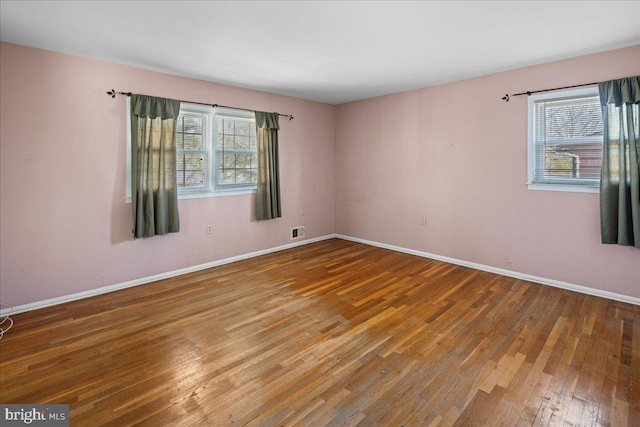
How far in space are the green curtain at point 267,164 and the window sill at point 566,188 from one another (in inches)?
137

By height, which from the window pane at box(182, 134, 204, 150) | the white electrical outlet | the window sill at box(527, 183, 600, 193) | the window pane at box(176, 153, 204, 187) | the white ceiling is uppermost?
the white ceiling

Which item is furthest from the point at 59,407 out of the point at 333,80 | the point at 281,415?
the point at 333,80

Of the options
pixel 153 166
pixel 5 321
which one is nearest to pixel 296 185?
pixel 153 166

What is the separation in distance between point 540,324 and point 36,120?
5077 mm

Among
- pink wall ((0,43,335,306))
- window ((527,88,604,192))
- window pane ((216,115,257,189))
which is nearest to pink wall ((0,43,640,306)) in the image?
pink wall ((0,43,335,306))

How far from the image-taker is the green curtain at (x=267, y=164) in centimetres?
504

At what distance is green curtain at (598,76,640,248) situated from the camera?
313 centimetres

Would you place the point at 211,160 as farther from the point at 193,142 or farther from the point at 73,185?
the point at 73,185

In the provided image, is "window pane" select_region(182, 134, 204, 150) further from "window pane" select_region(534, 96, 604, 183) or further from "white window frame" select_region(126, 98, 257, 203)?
"window pane" select_region(534, 96, 604, 183)

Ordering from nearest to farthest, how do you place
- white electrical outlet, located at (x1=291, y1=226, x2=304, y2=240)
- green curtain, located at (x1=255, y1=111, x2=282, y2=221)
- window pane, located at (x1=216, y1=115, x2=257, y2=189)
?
window pane, located at (x1=216, y1=115, x2=257, y2=189) < green curtain, located at (x1=255, y1=111, x2=282, y2=221) < white electrical outlet, located at (x1=291, y1=226, x2=304, y2=240)

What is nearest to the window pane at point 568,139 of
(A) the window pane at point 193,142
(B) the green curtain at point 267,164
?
(B) the green curtain at point 267,164

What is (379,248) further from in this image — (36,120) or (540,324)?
(36,120)

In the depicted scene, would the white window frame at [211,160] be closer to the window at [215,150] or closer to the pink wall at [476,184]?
the window at [215,150]

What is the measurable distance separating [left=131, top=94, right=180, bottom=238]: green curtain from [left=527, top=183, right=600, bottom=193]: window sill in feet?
14.3
